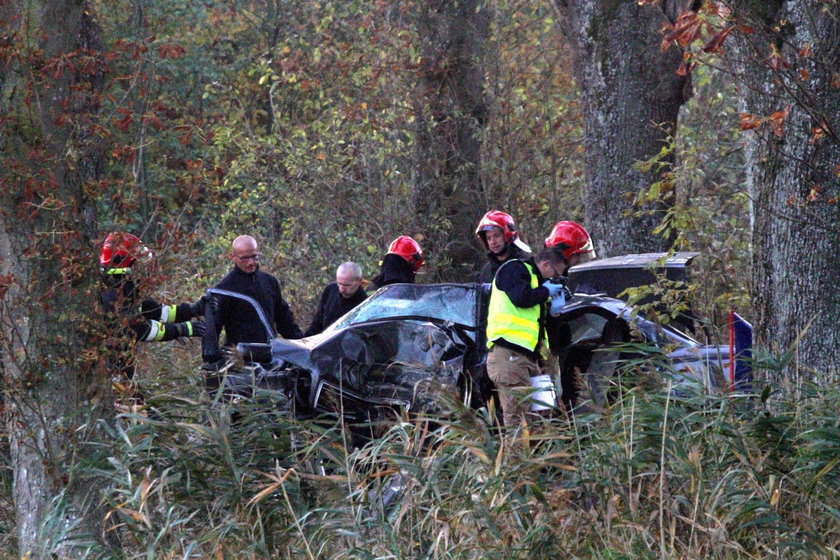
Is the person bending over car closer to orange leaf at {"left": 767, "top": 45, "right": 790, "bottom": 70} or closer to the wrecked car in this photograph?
the wrecked car

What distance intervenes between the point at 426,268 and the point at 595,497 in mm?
8377

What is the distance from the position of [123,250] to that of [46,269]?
1.38 feet

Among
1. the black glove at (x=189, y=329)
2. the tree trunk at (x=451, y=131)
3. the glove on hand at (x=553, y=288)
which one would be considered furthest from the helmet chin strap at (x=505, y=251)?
the tree trunk at (x=451, y=131)

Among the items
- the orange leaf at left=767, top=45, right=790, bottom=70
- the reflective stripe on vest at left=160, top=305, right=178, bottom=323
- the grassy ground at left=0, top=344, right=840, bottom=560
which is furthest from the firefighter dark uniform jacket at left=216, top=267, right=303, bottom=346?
the orange leaf at left=767, top=45, right=790, bottom=70

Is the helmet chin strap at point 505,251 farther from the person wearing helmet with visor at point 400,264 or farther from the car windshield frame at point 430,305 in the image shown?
the person wearing helmet with visor at point 400,264

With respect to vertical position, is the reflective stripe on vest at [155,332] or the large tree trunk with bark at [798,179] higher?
the large tree trunk with bark at [798,179]

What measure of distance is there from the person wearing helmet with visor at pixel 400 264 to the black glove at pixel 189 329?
152 cm

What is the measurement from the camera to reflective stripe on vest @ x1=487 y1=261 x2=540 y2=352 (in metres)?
7.56

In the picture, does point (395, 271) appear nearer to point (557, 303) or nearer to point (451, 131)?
point (557, 303)

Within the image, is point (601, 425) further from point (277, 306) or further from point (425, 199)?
point (425, 199)

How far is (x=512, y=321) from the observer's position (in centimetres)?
758

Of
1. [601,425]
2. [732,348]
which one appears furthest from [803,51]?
[601,425]

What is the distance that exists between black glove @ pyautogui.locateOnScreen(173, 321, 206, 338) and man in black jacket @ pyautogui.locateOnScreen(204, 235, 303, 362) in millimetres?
159

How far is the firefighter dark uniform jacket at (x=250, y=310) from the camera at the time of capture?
9695mm
